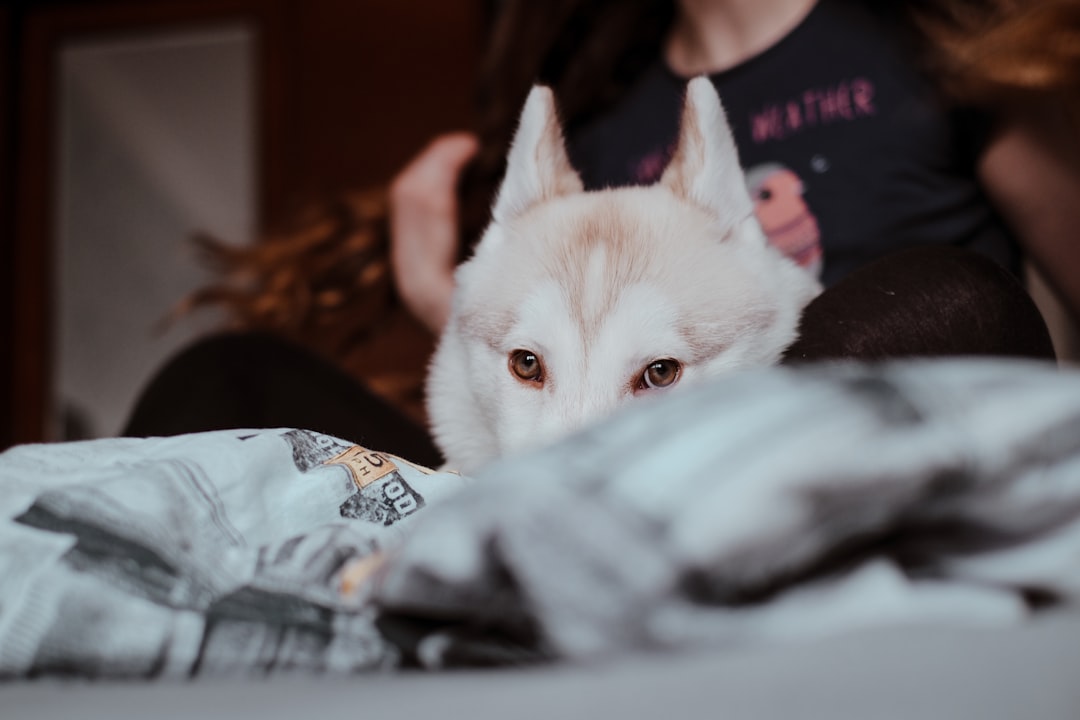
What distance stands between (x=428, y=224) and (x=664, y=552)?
1282 mm

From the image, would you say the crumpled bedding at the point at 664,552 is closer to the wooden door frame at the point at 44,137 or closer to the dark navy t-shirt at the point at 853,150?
the dark navy t-shirt at the point at 853,150

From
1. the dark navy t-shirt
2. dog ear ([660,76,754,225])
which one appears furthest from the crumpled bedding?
the dark navy t-shirt

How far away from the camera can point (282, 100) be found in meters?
3.51

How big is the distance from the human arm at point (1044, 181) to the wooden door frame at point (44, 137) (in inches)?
113

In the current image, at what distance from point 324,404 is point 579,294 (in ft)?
1.80

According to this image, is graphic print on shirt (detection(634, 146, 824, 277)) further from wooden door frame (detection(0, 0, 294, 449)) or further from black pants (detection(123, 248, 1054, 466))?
wooden door frame (detection(0, 0, 294, 449))

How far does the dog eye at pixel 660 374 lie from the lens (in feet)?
2.55

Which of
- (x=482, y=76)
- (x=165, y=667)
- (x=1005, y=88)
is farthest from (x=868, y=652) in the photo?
(x=482, y=76)

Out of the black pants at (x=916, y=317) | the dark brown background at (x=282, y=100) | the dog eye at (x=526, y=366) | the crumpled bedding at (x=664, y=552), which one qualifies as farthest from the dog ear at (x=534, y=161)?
the dark brown background at (x=282, y=100)

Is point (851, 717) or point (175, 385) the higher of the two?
point (851, 717)

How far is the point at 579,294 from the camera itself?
801 mm

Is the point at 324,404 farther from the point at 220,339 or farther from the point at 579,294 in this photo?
the point at 579,294

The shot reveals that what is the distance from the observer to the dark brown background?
132 inches

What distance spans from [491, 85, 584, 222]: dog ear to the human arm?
2.07 feet
